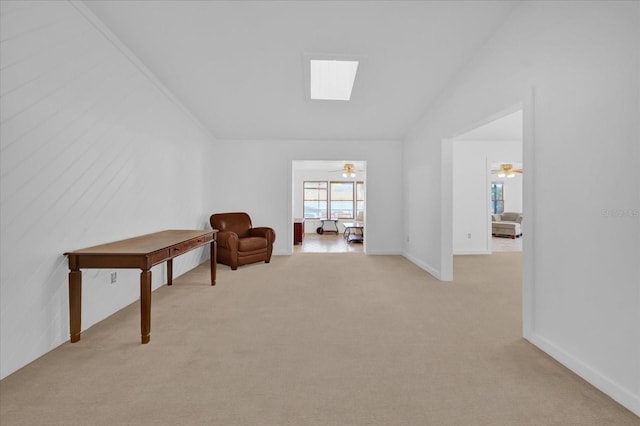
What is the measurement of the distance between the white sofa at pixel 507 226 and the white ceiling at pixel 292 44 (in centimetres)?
679

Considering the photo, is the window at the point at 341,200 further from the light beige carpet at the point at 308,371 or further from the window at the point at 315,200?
the light beige carpet at the point at 308,371

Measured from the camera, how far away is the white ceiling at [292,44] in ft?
7.84

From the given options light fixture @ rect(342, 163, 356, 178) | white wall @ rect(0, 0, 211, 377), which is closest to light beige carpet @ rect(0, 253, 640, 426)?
white wall @ rect(0, 0, 211, 377)

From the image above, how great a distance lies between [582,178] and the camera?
1.78 meters

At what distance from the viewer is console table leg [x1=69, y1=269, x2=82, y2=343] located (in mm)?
2070

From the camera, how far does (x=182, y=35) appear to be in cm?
268

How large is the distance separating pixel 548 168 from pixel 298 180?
9.07 m

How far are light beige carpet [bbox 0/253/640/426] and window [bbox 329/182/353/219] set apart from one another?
25.6 feet

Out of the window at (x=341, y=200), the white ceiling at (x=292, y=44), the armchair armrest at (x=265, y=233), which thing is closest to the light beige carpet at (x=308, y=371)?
the armchair armrest at (x=265, y=233)

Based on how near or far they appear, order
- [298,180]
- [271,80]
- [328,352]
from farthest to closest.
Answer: [298,180], [271,80], [328,352]

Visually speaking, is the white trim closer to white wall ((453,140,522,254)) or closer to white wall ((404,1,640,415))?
white wall ((453,140,522,254))

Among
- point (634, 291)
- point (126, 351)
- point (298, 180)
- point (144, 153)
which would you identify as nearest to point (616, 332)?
point (634, 291)

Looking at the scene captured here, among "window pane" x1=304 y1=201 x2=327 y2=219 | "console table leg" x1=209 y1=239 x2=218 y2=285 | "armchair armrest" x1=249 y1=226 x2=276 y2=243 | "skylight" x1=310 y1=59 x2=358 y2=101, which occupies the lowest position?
"console table leg" x1=209 y1=239 x2=218 y2=285

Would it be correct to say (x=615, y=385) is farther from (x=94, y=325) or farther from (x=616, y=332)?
(x=94, y=325)
